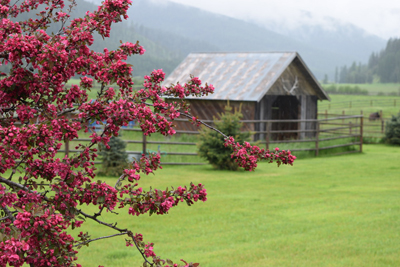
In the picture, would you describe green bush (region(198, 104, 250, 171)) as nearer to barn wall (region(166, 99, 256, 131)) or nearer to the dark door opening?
barn wall (region(166, 99, 256, 131))

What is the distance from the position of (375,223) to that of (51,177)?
6935mm

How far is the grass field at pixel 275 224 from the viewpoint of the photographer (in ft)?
22.7

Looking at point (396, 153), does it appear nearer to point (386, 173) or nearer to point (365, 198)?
point (386, 173)

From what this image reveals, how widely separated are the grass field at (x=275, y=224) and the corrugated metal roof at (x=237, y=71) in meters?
6.85

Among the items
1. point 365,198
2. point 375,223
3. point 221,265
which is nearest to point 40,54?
point 221,265

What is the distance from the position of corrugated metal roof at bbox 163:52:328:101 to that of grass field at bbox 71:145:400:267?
6.85 metres

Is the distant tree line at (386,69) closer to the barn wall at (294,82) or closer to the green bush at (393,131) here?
the green bush at (393,131)

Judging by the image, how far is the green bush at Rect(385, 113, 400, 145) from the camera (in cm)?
2442

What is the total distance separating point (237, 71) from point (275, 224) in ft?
47.7

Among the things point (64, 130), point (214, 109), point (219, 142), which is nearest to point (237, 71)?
point (214, 109)

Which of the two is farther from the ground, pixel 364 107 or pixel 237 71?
pixel 364 107

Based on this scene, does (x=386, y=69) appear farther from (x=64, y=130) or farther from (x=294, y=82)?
(x=64, y=130)

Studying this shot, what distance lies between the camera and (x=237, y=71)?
22.5 meters

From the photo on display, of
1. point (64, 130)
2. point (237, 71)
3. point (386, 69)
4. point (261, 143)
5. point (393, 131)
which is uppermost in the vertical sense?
point (386, 69)
